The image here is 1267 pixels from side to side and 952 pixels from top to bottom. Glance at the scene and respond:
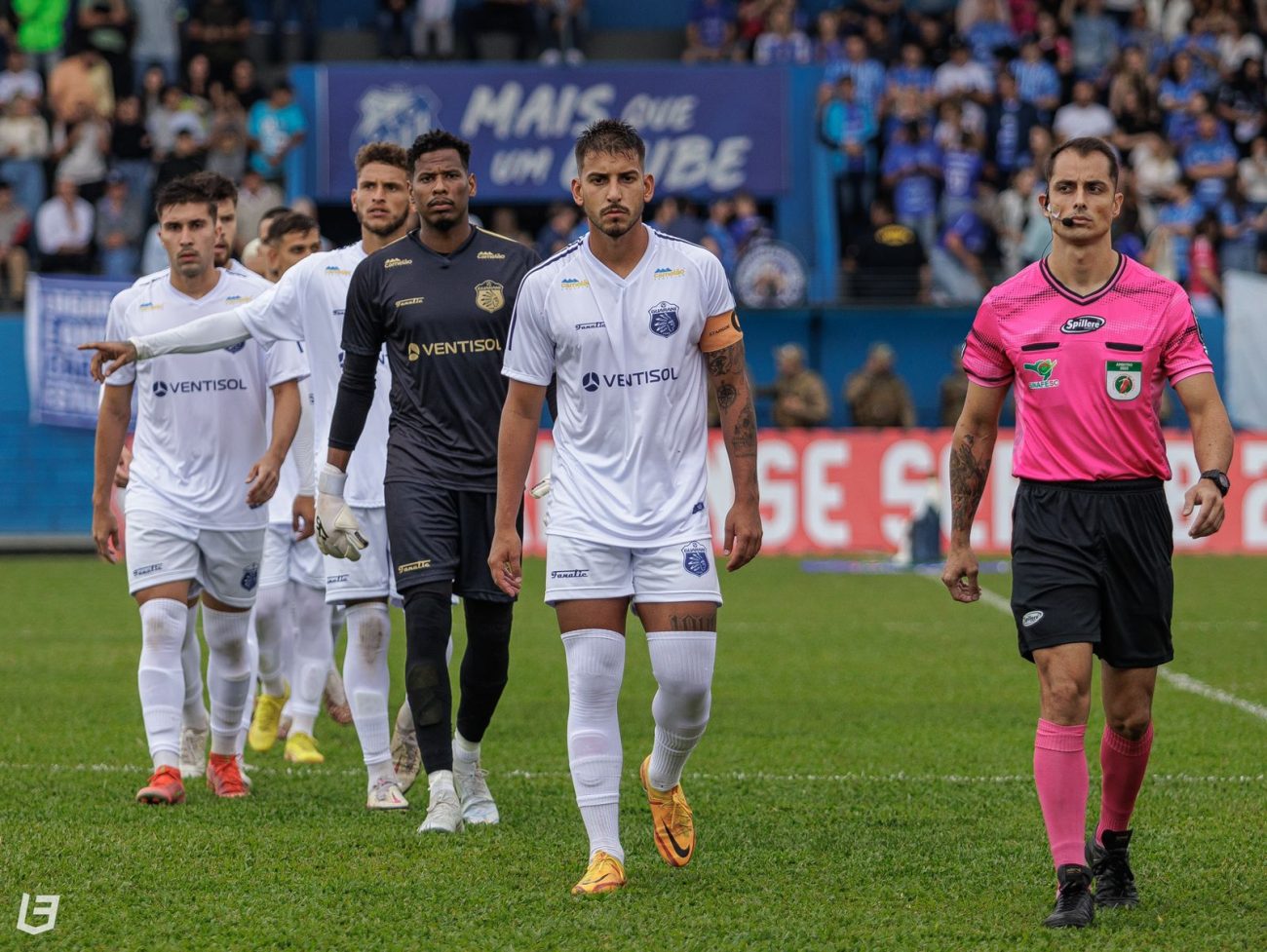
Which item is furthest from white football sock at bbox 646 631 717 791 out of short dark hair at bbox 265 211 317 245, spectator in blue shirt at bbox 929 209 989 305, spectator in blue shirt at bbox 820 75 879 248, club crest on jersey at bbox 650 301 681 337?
spectator in blue shirt at bbox 820 75 879 248

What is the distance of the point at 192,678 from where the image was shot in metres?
8.43

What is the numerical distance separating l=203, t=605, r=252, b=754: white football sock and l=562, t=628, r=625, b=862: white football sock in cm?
236

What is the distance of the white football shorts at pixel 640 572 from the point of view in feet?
20.3

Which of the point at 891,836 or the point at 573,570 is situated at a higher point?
the point at 573,570

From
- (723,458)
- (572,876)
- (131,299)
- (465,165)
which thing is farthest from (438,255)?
(723,458)

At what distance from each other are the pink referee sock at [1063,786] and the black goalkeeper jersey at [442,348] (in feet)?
7.92

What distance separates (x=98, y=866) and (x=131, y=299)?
2.70 m

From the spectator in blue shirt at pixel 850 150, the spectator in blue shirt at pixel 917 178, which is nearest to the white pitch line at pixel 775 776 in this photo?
the spectator in blue shirt at pixel 917 178

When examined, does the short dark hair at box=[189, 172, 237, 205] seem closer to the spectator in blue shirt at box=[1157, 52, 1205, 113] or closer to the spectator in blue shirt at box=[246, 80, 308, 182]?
the spectator in blue shirt at box=[246, 80, 308, 182]

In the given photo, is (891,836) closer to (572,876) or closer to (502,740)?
(572,876)

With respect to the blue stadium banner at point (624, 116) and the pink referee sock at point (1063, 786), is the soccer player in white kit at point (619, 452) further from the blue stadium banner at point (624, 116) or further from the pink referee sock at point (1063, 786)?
→ the blue stadium banner at point (624, 116)

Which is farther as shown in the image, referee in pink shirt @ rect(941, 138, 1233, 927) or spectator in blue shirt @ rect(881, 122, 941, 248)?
spectator in blue shirt @ rect(881, 122, 941, 248)

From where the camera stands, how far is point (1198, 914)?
5.79 meters

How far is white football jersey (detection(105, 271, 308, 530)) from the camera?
796cm
